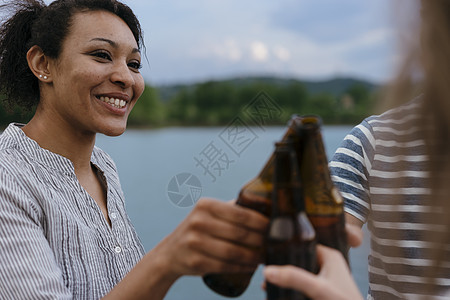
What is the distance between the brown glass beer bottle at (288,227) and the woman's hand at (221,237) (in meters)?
0.04

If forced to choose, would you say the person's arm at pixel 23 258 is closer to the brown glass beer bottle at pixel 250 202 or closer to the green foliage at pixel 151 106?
the brown glass beer bottle at pixel 250 202

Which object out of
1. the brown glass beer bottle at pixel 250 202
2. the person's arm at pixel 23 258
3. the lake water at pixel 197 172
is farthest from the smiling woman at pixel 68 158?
the lake water at pixel 197 172

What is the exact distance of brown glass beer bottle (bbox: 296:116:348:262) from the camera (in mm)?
785

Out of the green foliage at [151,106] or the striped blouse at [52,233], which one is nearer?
the striped blouse at [52,233]

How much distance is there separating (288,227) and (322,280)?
9 cm

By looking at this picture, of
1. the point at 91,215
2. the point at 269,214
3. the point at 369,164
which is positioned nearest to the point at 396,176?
the point at 269,214

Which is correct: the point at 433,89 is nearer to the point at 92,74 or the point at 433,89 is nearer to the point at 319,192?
the point at 319,192

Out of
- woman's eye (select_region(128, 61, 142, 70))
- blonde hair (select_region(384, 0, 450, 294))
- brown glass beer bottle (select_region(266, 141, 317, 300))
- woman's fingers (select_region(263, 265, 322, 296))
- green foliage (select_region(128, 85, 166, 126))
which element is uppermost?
green foliage (select_region(128, 85, 166, 126))

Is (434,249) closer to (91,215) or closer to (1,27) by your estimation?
(91,215)

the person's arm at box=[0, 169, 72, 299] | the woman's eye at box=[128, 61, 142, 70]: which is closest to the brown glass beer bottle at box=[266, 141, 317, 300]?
the person's arm at box=[0, 169, 72, 299]

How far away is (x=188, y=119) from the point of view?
15969mm

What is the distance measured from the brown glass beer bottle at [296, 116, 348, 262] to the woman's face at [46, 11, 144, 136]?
3.73ft

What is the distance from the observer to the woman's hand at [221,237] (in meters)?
0.77

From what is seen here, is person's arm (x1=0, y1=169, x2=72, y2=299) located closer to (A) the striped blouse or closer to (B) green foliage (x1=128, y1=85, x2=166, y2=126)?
(A) the striped blouse
